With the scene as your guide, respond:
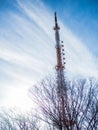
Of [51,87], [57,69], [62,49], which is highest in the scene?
[62,49]

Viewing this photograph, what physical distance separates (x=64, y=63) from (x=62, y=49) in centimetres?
215

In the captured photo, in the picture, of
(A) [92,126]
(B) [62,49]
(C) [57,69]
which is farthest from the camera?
(B) [62,49]

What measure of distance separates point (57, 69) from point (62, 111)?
8.76m

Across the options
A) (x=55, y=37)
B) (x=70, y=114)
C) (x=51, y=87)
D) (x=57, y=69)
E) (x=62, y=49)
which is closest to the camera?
(x=70, y=114)

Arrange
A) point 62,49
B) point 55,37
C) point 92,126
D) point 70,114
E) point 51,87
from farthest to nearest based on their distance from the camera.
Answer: point 55,37, point 62,49, point 92,126, point 51,87, point 70,114

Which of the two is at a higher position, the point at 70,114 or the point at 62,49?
the point at 62,49

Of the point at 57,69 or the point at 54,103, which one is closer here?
the point at 54,103

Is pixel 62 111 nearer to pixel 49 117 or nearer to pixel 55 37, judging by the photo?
pixel 49 117

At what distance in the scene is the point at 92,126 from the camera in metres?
17.9

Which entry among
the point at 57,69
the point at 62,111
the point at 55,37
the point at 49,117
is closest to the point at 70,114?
the point at 62,111

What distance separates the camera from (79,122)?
1579 centimetres

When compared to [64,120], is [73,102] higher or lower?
higher

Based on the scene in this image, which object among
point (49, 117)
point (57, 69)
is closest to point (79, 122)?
point (49, 117)

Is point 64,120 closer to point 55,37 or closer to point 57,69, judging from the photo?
point 57,69
